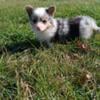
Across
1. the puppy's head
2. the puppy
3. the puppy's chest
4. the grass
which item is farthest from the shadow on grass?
the puppy's chest

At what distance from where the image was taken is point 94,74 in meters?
7.04

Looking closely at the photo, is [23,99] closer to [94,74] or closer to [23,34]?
[94,74]

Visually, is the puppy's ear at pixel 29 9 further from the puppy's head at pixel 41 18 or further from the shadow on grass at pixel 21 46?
the shadow on grass at pixel 21 46

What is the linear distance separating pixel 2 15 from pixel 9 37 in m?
1.93

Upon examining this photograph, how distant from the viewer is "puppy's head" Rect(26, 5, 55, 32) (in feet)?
25.7

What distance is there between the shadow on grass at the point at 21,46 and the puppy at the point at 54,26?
0.15 metres

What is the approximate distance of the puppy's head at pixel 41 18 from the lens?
25.7ft

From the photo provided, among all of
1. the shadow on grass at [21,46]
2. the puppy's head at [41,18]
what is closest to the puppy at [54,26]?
the puppy's head at [41,18]

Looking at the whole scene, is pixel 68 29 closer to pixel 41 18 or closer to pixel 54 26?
pixel 54 26

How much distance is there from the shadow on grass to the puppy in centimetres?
15

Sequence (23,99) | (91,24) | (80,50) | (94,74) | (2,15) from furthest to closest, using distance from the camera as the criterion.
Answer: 1. (2,15)
2. (91,24)
3. (80,50)
4. (94,74)
5. (23,99)

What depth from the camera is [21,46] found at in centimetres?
822

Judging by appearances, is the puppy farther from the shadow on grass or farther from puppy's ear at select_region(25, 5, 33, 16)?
the shadow on grass

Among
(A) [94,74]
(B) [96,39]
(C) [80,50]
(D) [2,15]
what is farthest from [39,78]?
(D) [2,15]
